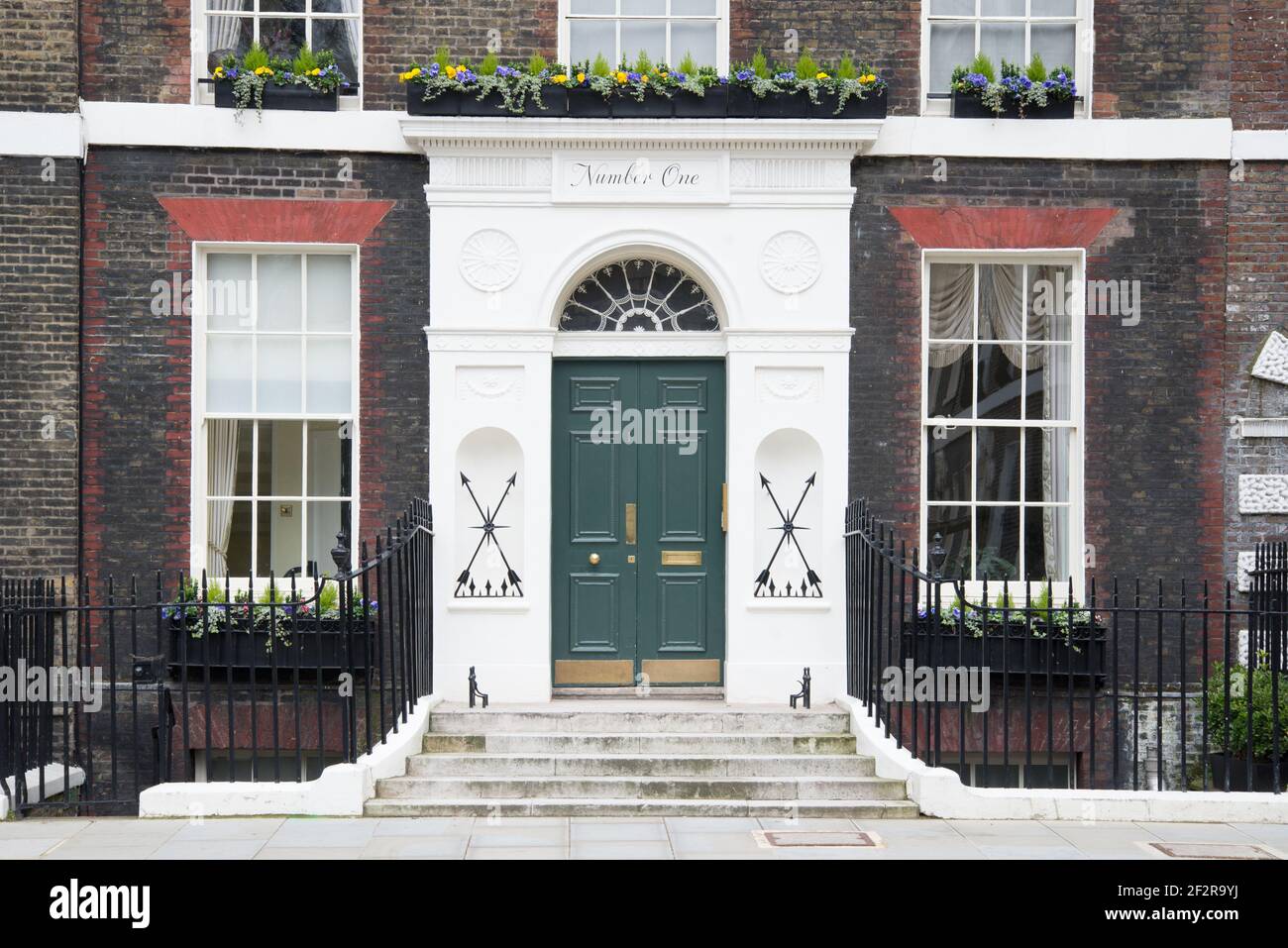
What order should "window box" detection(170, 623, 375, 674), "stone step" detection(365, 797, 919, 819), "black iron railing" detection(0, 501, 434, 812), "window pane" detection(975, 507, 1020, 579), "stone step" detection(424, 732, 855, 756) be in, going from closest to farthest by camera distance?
"stone step" detection(365, 797, 919, 819)
"stone step" detection(424, 732, 855, 756)
"black iron railing" detection(0, 501, 434, 812)
"window box" detection(170, 623, 375, 674)
"window pane" detection(975, 507, 1020, 579)

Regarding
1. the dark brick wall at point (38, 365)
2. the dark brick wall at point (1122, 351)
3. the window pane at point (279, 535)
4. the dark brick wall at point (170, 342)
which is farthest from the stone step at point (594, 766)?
the dark brick wall at point (38, 365)

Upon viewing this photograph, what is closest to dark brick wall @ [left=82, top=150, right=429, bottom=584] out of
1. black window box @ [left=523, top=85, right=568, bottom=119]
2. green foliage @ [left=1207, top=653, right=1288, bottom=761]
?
black window box @ [left=523, top=85, right=568, bottom=119]

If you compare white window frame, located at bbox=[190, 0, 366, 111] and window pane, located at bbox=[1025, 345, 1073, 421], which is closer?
white window frame, located at bbox=[190, 0, 366, 111]

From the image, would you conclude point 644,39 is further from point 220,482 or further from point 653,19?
point 220,482

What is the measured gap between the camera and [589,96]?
9.75 meters

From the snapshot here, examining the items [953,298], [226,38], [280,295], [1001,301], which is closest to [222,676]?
[280,295]

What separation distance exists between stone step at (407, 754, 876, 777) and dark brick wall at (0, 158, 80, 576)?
330 centimetres

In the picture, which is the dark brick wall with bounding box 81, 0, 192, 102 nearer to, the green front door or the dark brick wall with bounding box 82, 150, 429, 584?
the dark brick wall with bounding box 82, 150, 429, 584

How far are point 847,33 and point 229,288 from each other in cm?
492

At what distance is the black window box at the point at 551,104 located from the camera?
9734 mm

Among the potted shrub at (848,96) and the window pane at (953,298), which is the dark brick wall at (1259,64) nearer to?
the window pane at (953,298)

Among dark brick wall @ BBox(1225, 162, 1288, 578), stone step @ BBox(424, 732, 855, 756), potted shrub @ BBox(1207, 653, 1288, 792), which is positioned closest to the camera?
stone step @ BBox(424, 732, 855, 756)

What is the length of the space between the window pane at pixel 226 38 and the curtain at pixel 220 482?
2.64m

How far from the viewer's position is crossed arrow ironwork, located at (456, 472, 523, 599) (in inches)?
386
